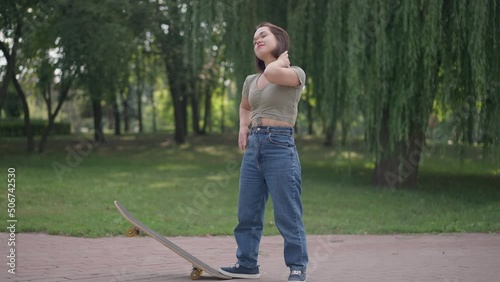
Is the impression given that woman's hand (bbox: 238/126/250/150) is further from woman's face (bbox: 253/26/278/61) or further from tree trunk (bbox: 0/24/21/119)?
tree trunk (bbox: 0/24/21/119)

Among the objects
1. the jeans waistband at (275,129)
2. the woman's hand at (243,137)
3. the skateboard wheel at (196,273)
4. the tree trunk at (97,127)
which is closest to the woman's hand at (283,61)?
the jeans waistband at (275,129)

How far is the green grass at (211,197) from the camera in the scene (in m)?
9.99

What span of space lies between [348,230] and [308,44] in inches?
246

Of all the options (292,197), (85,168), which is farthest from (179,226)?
(85,168)

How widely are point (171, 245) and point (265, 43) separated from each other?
1667mm

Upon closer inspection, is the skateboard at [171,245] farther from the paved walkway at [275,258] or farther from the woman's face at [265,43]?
the woman's face at [265,43]

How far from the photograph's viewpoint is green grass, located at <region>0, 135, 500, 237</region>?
32.8 feet

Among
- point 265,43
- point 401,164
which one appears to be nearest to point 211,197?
point 401,164

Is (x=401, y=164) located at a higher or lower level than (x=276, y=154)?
lower

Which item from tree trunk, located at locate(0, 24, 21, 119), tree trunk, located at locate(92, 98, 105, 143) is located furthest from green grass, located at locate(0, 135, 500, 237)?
tree trunk, located at locate(92, 98, 105, 143)

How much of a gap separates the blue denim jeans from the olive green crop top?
99mm

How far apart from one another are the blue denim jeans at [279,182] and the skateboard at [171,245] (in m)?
0.51

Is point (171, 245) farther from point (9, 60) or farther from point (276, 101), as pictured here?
point (9, 60)

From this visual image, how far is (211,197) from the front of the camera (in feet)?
47.2
